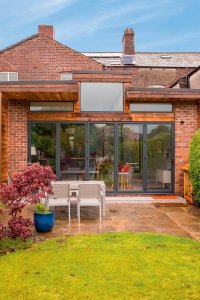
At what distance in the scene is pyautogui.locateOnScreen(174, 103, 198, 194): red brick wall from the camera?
11.3 m

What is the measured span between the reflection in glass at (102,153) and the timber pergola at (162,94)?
1439mm

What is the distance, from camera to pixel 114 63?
2586 centimetres

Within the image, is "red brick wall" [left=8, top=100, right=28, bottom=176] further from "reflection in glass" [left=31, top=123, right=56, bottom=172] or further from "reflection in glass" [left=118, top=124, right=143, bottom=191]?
"reflection in glass" [left=118, top=124, right=143, bottom=191]

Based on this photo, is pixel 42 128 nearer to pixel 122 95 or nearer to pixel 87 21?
pixel 122 95

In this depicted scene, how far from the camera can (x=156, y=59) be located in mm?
28016

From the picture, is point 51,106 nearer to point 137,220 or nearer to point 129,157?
point 129,157

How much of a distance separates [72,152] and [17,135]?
202 centimetres

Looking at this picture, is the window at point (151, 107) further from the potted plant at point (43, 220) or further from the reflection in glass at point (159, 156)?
the potted plant at point (43, 220)

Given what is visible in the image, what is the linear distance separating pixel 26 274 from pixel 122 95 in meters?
7.77

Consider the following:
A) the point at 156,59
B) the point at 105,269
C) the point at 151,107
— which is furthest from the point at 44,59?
the point at 105,269

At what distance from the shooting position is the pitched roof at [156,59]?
26.2m

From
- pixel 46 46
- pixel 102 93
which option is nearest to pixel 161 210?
pixel 102 93

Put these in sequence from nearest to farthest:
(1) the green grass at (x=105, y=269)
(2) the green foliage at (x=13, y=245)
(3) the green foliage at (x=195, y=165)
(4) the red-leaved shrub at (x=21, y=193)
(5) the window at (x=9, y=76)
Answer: (1) the green grass at (x=105, y=269) < (2) the green foliage at (x=13, y=245) < (4) the red-leaved shrub at (x=21, y=193) < (3) the green foliage at (x=195, y=165) < (5) the window at (x=9, y=76)

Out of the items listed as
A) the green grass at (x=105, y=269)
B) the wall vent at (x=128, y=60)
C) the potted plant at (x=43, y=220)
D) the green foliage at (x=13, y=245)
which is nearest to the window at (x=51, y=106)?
the potted plant at (x=43, y=220)
